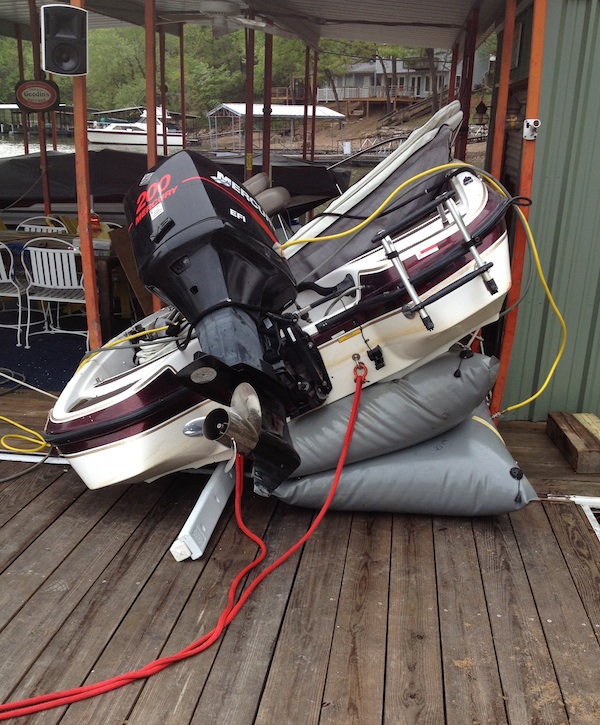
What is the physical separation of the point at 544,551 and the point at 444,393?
63cm

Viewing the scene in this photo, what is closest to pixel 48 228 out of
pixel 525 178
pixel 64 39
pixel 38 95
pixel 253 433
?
pixel 38 95

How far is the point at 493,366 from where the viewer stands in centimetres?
264

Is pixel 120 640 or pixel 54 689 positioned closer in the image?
pixel 54 689

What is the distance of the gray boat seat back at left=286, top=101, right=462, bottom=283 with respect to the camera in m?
2.92

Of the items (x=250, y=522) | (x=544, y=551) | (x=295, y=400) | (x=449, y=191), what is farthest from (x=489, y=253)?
(x=250, y=522)

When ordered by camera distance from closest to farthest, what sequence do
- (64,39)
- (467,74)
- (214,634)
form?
(214,634)
(64,39)
(467,74)

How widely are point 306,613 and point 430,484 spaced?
2.27 ft

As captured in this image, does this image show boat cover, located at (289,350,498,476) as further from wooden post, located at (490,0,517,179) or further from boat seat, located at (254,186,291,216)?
wooden post, located at (490,0,517,179)

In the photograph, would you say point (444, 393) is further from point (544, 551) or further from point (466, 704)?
point (466, 704)

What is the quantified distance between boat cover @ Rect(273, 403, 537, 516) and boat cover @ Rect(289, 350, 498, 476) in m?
0.05

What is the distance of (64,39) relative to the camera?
9.88 ft

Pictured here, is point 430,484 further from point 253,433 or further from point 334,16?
point 334,16

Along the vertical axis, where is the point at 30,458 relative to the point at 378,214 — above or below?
below

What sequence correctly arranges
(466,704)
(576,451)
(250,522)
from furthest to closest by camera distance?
(576,451) → (250,522) → (466,704)
